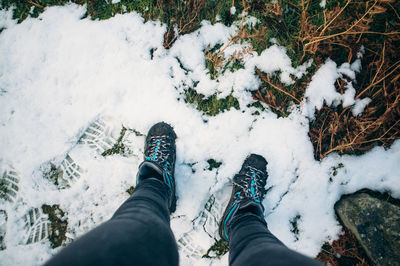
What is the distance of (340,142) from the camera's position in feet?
6.70

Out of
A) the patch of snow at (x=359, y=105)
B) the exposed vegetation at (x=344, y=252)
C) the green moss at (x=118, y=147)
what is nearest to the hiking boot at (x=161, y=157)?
the green moss at (x=118, y=147)

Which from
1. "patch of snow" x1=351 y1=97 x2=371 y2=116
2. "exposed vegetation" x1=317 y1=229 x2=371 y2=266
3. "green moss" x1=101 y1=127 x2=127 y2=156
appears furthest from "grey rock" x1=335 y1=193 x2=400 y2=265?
"green moss" x1=101 y1=127 x2=127 y2=156

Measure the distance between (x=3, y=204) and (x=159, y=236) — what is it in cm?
206

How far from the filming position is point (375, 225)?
1.83 metres

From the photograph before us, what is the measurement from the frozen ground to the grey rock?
153 mm

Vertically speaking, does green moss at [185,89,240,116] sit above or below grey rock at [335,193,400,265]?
above

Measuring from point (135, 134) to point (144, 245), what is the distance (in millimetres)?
1414

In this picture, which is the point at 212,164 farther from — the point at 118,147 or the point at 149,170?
the point at 118,147

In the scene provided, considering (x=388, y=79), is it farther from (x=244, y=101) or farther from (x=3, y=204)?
(x=3, y=204)

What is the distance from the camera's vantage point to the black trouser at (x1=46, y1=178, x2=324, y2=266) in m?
0.89

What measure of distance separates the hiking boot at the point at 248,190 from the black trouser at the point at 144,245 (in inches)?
10.8

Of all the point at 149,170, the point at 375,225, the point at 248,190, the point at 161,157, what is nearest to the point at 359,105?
the point at 375,225

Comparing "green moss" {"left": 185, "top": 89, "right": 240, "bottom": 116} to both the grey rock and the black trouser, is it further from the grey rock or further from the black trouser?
the grey rock

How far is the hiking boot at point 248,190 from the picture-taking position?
5.99 ft
